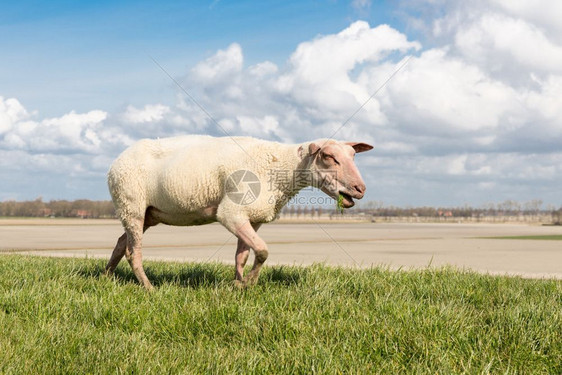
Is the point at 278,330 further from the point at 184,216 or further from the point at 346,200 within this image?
the point at 184,216

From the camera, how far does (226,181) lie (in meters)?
6.45

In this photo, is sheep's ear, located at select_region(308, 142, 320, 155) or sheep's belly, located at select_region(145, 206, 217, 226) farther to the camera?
sheep's belly, located at select_region(145, 206, 217, 226)

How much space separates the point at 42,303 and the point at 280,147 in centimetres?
318

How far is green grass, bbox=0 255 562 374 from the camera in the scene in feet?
12.8

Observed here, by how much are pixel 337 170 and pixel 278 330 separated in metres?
2.06

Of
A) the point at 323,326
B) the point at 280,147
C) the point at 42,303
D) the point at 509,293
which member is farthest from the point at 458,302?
the point at 42,303

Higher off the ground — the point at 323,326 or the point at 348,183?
the point at 348,183

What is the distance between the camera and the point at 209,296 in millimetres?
5961

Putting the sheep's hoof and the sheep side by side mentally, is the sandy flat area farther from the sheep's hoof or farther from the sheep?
the sheep

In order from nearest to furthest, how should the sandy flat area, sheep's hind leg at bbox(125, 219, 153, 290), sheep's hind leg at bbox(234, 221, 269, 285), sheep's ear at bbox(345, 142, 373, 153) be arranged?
1. sheep's hind leg at bbox(234, 221, 269, 285)
2. sheep's ear at bbox(345, 142, 373, 153)
3. sheep's hind leg at bbox(125, 219, 153, 290)
4. the sandy flat area

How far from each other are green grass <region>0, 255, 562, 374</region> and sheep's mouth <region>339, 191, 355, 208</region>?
996 mm

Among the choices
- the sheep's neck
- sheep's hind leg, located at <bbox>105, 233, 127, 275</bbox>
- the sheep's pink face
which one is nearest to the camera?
the sheep's pink face

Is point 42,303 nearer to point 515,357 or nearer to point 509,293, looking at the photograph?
point 515,357

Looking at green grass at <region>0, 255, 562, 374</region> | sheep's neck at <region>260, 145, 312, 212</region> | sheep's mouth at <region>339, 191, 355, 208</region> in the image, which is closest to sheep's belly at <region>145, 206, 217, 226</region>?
sheep's neck at <region>260, 145, 312, 212</region>
